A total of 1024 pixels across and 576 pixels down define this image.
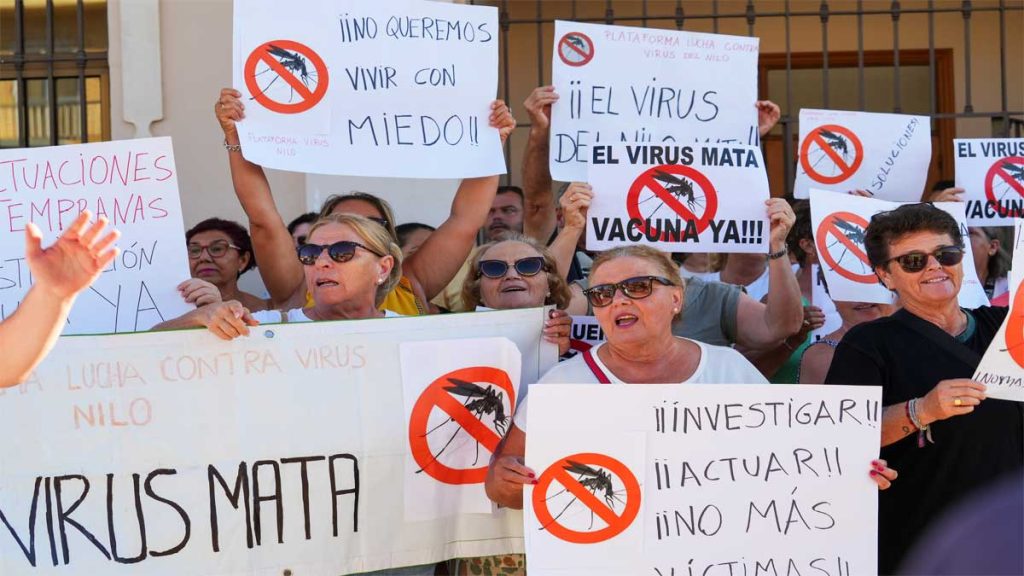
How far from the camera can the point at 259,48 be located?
4.57 meters

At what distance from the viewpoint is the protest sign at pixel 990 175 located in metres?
5.47

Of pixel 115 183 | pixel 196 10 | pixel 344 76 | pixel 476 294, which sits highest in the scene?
pixel 196 10

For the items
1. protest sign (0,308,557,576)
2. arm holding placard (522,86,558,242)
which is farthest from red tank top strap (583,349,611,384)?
arm holding placard (522,86,558,242)

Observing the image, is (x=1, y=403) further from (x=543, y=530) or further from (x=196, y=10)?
(x=196, y=10)

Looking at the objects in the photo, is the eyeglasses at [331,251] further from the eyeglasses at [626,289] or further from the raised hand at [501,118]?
the raised hand at [501,118]

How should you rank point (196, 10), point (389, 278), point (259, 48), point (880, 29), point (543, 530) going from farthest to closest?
point (880, 29), point (196, 10), point (259, 48), point (389, 278), point (543, 530)

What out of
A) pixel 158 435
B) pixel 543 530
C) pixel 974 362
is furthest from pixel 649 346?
pixel 158 435

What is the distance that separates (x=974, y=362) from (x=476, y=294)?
1628 mm

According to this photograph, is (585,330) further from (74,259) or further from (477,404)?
(74,259)

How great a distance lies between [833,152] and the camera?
5.38 meters

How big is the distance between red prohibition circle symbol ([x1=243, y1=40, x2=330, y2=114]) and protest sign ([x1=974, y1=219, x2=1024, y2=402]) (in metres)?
2.40

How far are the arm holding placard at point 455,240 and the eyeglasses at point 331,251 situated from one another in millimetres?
768

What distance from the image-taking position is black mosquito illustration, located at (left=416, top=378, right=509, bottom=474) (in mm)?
3898

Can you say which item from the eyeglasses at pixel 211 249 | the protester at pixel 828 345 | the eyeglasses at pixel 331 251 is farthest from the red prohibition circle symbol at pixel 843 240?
the eyeglasses at pixel 211 249
